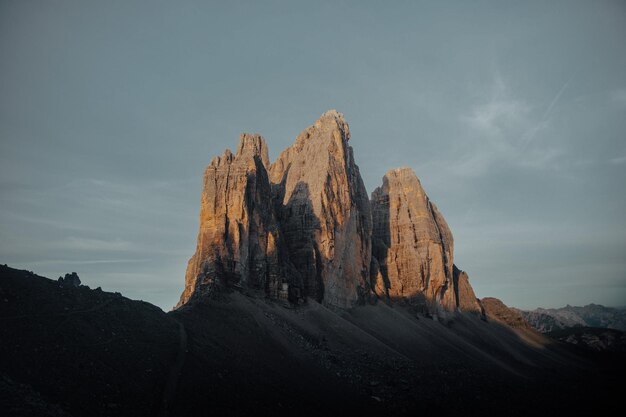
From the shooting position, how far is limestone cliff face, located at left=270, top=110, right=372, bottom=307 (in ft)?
254

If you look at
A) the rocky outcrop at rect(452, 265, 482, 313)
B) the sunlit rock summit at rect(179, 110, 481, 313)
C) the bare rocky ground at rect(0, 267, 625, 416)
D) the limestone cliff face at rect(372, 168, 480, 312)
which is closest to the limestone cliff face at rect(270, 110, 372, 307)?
the sunlit rock summit at rect(179, 110, 481, 313)

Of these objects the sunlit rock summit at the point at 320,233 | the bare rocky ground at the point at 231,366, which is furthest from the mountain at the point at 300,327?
the sunlit rock summit at the point at 320,233

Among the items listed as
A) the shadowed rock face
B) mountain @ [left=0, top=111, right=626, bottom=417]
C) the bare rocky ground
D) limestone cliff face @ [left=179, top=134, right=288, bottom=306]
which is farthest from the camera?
the shadowed rock face

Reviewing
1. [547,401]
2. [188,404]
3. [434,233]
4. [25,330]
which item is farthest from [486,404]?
[434,233]

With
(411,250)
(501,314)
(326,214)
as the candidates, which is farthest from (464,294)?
(326,214)

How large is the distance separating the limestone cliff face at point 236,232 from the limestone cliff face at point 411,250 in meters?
35.6

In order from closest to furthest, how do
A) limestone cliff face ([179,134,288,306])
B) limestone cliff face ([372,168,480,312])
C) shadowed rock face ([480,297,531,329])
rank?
limestone cliff face ([179,134,288,306]), limestone cliff face ([372,168,480,312]), shadowed rock face ([480,297,531,329])

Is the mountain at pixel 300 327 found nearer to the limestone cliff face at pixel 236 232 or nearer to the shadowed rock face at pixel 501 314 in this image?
the limestone cliff face at pixel 236 232

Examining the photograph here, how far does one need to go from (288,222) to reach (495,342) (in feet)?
170

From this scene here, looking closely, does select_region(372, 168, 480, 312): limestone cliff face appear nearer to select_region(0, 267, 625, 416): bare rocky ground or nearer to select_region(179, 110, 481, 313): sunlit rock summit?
select_region(179, 110, 481, 313): sunlit rock summit

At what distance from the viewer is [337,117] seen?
325ft

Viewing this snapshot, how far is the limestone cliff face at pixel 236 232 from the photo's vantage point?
193ft

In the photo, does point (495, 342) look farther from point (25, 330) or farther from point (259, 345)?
point (25, 330)

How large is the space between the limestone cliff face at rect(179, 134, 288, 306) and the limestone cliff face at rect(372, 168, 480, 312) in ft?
117
